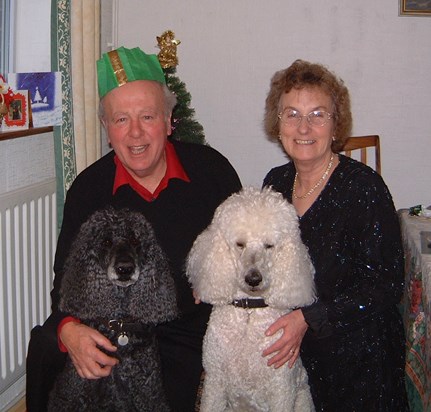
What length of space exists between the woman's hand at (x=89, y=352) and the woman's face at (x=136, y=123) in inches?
20.4

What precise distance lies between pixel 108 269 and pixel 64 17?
4.35 ft

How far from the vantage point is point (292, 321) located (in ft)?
5.08

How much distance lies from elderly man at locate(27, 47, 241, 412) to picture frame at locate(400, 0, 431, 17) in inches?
86.2

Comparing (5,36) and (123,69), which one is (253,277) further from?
(5,36)

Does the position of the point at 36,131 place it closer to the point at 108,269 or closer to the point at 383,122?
the point at 108,269

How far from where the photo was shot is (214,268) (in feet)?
5.05

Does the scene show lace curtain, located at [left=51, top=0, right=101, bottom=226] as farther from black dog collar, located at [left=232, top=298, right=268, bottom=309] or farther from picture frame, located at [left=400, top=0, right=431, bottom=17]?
picture frame, located at [left=400, top=0, right=431, bottom=17]

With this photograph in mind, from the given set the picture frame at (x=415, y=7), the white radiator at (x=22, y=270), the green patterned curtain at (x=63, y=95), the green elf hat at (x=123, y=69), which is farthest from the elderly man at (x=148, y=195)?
the picture frame at (x=415, y=7)

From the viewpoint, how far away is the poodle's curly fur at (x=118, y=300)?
1475 millimetres

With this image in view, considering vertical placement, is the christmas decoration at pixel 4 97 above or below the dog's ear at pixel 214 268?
above

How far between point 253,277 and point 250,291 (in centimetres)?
5

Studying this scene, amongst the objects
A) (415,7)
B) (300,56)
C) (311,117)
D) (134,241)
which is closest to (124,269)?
(134,241)

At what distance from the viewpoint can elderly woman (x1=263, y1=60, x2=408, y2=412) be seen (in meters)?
1.61

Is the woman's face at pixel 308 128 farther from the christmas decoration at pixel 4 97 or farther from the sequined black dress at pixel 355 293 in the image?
the christmas decoration at pixel 4 97
